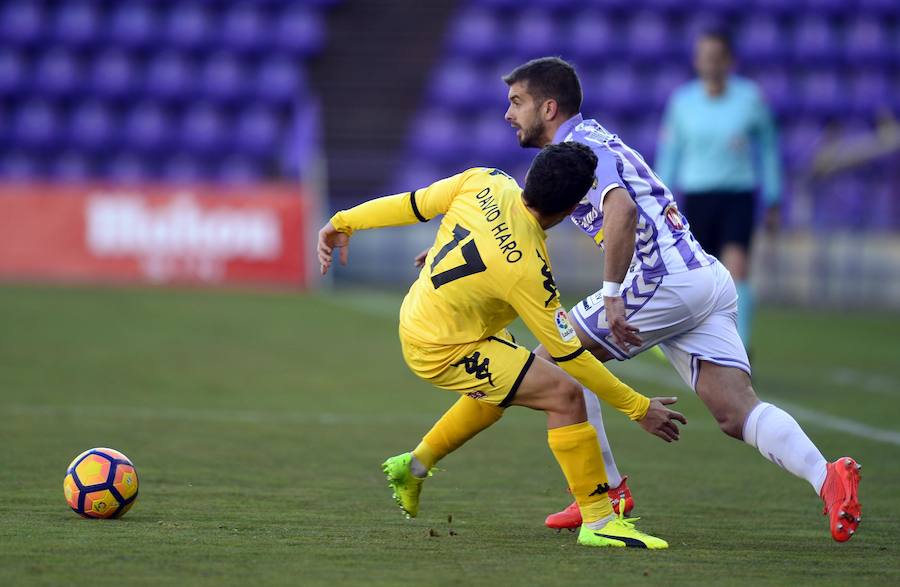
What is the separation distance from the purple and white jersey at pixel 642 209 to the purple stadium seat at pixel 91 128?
16886mm

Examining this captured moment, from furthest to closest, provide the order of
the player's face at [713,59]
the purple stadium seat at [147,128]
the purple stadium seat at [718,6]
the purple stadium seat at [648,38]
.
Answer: the purple stadium seat at [718,6]
the purple stadium seat at [648,38]
the purple stadium seat at [147,128]
the player's face at [713,59]

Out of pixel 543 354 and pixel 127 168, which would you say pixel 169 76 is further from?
pixel 543 354

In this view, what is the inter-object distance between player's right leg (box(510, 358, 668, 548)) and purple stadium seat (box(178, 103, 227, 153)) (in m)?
17.0

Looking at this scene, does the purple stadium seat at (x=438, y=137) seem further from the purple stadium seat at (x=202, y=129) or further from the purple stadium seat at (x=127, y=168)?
the purple stadium seat at (x=127, y=168)

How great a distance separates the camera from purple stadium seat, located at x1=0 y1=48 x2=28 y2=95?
21.1 m

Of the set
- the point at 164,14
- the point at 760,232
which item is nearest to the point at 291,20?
the point at 164,14

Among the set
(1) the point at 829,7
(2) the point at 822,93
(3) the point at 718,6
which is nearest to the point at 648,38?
(3) the point at 718,6

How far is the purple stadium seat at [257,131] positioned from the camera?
21172 millimetres

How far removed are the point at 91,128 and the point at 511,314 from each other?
17.3 metres

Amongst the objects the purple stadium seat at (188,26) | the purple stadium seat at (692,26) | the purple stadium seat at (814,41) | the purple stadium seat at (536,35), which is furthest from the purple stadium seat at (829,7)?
the purple stadium seat at (188,26)

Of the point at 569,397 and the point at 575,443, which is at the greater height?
the point at 569,397

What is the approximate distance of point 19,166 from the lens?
20.7m

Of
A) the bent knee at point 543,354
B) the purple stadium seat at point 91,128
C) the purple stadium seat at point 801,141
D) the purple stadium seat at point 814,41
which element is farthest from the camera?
the purple stadium seat at point 814,41

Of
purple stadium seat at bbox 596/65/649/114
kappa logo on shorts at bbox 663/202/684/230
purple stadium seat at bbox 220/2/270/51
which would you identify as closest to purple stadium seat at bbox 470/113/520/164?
purple stadium seat at bbox 596/65/649/114
